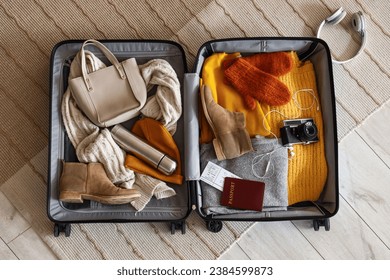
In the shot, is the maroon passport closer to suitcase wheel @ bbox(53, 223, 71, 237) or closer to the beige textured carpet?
the beige textured carpet

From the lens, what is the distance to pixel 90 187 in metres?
1.22

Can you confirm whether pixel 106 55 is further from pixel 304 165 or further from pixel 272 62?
pixel 304 165

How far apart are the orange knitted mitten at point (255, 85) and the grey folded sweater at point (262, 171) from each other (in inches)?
4.8

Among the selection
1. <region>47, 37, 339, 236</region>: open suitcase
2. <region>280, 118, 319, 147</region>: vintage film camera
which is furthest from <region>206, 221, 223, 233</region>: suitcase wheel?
<region>280, 118, 319, 147</region>: vintage film camera

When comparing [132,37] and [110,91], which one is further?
[132,37]

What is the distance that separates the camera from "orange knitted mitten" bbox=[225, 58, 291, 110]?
A: 49.6 inches

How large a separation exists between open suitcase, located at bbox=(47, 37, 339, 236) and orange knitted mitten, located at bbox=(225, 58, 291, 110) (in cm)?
8

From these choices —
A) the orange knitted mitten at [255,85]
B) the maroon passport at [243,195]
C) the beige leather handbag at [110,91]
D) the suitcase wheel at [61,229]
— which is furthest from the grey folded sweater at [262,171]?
the suitcase wheel at [61,229]

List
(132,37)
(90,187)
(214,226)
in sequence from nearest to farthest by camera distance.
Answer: (90,187) < (214,226) < (132,37)

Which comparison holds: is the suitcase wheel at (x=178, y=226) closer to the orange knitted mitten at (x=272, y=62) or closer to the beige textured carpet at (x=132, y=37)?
the beige textured carpet at (x=132, y=37)

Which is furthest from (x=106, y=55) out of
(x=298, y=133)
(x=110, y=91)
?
(x=298, y=133)

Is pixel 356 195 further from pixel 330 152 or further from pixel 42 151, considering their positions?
pixel 42 151

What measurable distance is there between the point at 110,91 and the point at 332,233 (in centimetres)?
84

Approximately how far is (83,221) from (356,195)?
0.87 m
